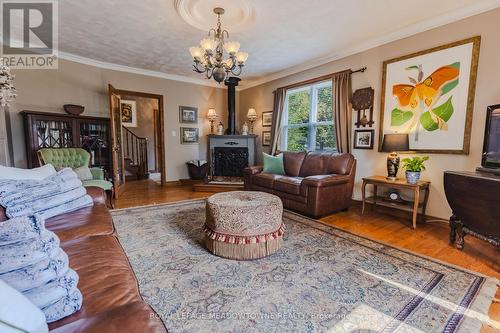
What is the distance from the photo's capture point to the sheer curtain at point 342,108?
3875 millimetres

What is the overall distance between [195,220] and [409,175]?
9.10 feet

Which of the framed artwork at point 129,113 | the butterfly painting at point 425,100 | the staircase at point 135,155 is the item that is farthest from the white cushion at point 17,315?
the framed artwork at point 129,113

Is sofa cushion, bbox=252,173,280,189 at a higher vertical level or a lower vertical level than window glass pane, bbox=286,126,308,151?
lower

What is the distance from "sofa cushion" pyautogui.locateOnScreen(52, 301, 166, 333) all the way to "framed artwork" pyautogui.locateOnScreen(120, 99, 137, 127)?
273 inches

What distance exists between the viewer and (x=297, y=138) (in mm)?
4953

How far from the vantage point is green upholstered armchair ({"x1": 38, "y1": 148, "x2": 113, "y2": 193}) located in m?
3.36

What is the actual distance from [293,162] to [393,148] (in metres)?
1.59

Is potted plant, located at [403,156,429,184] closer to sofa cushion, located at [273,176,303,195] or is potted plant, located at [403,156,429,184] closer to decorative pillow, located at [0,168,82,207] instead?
sofa cushion, located at [273,176,303,195]

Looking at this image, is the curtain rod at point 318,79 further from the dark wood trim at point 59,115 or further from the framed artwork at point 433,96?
the dark wood trim at point 59,115

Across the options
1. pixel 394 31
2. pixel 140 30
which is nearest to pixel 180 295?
pixel 140 30

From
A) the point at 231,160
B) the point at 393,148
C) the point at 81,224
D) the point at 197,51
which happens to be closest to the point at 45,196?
the point at 81,224

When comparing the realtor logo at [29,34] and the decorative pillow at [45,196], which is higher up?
the realtor logo at [29,34]

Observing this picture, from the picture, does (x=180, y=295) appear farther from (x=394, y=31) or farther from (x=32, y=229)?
(x=394, y=31)

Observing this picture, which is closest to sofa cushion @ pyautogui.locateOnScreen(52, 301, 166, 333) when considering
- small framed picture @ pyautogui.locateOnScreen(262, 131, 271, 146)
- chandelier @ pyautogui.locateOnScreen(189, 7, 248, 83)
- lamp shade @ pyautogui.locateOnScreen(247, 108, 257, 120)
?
chandelier @ pyautogui.locateOnScreen(189, 7, 248, 83)
